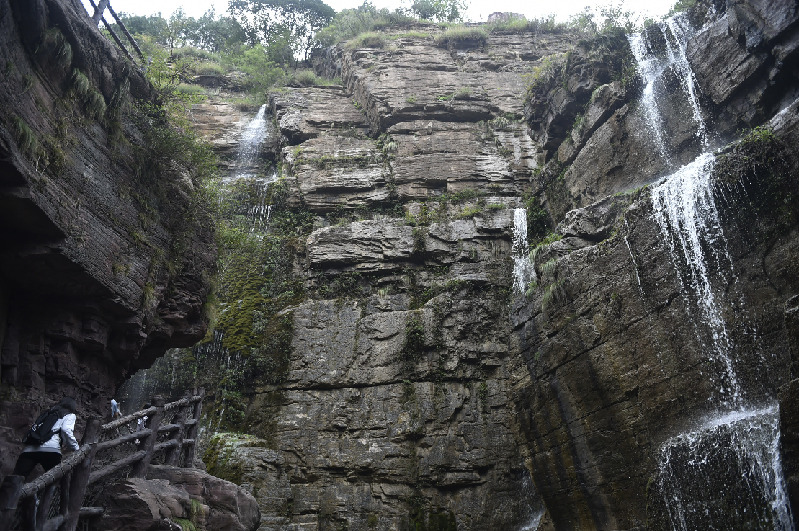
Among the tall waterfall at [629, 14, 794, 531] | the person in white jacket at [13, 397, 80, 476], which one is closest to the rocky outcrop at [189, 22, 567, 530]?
the tall waterfall at [629, 14, 794, 531]

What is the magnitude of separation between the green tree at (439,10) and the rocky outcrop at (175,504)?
27.8 metres

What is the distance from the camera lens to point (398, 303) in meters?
16.7

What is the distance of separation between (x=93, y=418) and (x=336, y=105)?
61.7 feet

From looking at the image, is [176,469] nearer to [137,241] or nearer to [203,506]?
[203,506]

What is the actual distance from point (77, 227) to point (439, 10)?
1078 inches

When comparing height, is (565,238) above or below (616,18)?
below

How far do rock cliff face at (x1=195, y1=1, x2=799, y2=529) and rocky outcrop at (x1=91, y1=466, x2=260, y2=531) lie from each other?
4.72 meters

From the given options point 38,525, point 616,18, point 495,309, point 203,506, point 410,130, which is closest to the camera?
point 38,525

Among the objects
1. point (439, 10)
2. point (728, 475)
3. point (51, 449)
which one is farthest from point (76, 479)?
point (439, 10)

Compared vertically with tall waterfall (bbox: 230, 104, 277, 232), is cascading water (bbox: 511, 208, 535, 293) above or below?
below

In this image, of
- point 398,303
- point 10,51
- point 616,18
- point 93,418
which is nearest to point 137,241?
point 10,51

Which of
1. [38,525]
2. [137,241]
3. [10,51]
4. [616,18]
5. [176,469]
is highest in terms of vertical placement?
[616,18]

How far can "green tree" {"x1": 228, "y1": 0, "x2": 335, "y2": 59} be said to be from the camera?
3188cm

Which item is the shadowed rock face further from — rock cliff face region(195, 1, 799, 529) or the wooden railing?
the wooden railing
